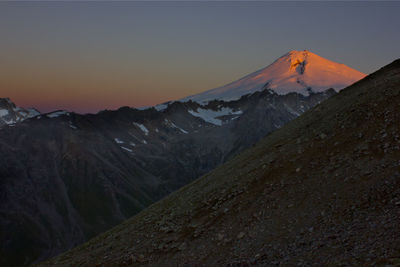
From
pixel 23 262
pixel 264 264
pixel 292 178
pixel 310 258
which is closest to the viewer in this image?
pixel 310 258

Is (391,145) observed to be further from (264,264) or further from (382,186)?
(264,264)

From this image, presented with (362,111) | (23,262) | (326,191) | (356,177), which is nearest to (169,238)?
(326,191)

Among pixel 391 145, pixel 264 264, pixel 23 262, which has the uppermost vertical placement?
pixel 391 145

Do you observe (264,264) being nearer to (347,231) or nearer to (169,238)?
(347,231)

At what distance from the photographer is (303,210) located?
1839cm

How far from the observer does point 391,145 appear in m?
20.2

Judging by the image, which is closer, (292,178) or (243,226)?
(243,226)

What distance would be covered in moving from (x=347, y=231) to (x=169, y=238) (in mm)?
11365

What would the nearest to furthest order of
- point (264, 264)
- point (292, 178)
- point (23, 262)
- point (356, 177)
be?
1. point (264, 264)
2. point (356, 177)
3. point (292, 178)
4. point (23, 262)

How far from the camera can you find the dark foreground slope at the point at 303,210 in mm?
14766

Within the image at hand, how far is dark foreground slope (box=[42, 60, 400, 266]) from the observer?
1477 centimetres

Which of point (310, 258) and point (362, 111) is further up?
point (362, 111)

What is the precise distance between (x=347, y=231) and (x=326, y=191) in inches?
169

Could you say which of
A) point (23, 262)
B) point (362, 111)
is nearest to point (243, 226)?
point (362, 111)
